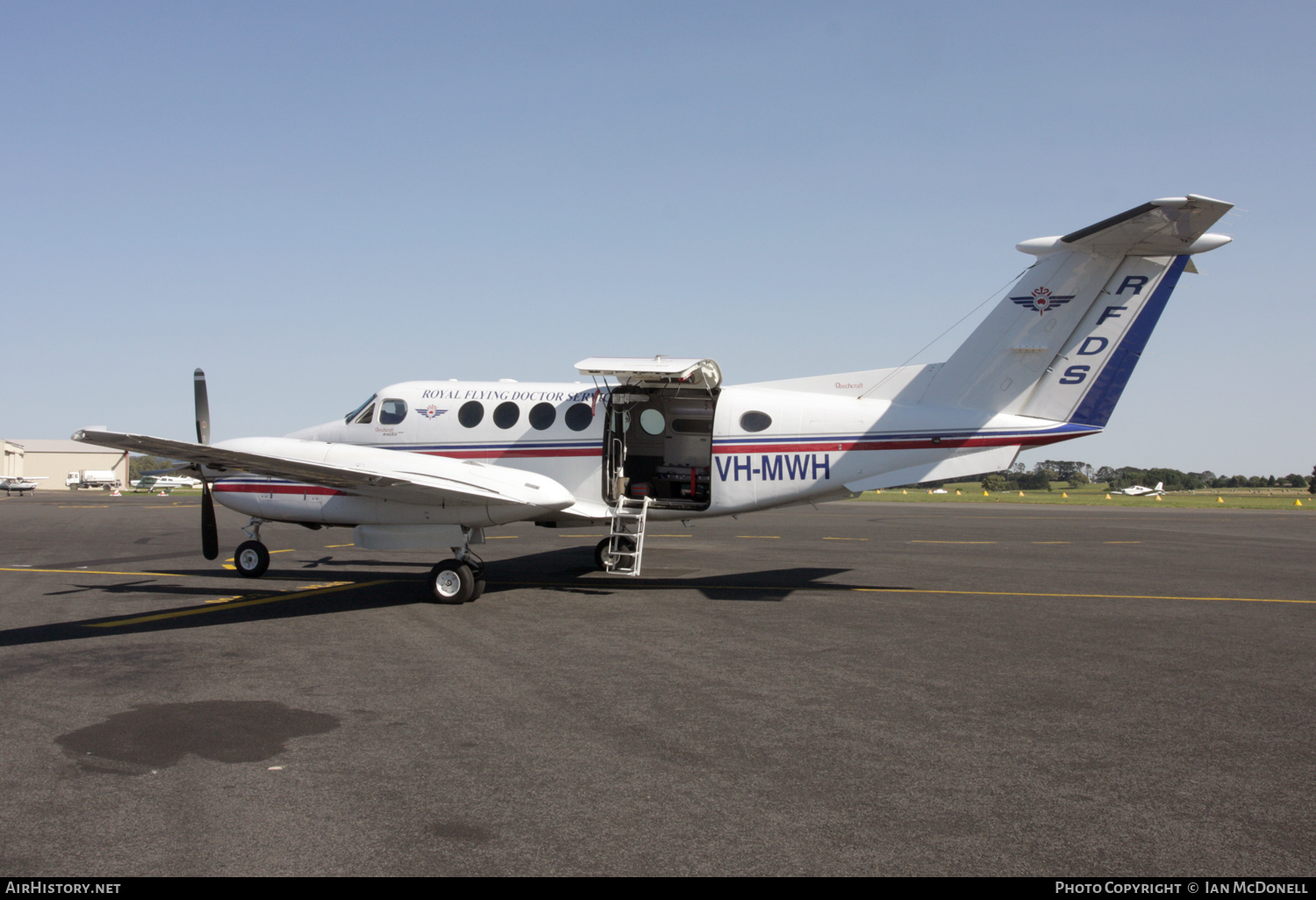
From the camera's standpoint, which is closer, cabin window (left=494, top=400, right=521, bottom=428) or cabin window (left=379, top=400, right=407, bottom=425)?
cabin window (left=494, top=400, right=521, bottom=428)

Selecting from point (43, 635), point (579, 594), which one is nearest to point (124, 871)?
point (43, 635)

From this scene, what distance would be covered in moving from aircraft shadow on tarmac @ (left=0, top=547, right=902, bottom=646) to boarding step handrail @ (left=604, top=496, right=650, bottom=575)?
58cm

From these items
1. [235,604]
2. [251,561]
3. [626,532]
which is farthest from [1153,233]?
[251,561]

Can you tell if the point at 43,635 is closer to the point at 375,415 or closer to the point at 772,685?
the point at 375,415

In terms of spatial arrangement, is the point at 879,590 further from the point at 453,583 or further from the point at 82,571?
the point at 82,571

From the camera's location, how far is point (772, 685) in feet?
25.4

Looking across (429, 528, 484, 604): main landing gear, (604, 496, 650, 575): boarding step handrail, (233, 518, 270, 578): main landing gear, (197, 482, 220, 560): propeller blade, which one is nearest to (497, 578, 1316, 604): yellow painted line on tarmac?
(604, 496, 650, 575): boarding step handrail

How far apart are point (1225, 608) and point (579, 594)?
31.0 feet

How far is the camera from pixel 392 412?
15.2m

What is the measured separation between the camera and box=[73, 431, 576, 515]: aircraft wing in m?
11.4

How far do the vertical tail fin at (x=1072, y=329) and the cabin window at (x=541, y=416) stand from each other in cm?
618

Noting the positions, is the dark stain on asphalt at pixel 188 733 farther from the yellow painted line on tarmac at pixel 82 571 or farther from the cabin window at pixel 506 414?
the yellow painted line on tarmac at pixel 82 571

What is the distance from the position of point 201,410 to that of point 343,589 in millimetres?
4317

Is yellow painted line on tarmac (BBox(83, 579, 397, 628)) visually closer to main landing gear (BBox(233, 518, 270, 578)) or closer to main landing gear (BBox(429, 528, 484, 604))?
main landing gear (BBox(233, 518, 270, 578))
